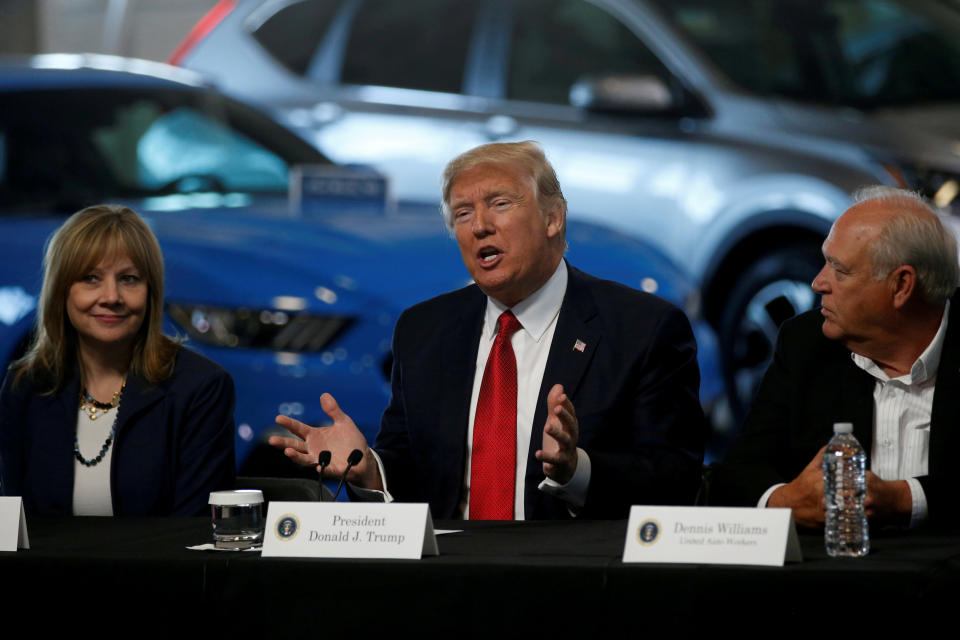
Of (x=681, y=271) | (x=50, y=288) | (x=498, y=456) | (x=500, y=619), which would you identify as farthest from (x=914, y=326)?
(x=681, y=271)

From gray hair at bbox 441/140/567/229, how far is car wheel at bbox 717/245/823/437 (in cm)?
195

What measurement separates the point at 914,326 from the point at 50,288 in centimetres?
183

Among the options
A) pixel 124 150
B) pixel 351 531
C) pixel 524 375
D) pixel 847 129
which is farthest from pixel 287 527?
pixel 847 129

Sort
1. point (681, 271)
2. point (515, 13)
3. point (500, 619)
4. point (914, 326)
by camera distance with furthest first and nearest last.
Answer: point (515, 13) → point (681, 271) → point (914, 326) → point (500, 619)

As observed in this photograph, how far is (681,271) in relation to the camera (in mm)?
4949

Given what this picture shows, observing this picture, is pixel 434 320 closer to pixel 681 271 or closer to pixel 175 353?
pixel 175 353

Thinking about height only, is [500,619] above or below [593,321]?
below

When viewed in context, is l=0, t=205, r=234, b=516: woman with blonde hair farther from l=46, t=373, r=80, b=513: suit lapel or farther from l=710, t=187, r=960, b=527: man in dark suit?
l=710, t=187, r=960, b=527: man in dark suit

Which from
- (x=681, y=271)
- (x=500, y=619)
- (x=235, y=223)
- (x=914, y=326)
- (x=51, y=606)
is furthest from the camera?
(x=681, y=271)

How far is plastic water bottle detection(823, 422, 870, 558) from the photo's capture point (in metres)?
2.06

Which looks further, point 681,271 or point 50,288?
point 681,271

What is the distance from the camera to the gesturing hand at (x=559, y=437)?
95.0 inches

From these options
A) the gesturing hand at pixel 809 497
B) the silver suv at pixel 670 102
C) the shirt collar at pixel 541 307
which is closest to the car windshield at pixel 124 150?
the silver suv at pixel 670 102

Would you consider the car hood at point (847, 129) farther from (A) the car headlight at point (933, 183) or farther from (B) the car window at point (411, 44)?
(B) the car window at point (411, 44)
